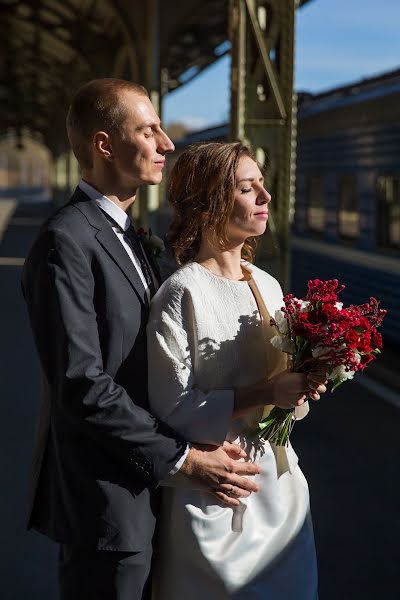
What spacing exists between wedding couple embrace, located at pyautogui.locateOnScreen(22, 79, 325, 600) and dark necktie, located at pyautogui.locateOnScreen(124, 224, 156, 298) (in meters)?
0.01

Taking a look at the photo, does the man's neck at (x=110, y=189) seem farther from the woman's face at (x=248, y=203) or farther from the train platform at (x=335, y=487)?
the train platform at (x=335, y=487)

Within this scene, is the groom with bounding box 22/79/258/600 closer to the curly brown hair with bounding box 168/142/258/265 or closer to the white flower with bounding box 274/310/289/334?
the curly brown hair with bounding box 168/142/258/265

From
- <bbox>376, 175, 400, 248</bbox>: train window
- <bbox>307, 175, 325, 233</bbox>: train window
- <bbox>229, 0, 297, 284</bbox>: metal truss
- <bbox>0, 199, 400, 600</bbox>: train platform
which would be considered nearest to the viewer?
<bbox>0, 199, 400, 600</bbox>: train platform

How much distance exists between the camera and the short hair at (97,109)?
2.34 meters

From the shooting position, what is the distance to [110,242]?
237cm

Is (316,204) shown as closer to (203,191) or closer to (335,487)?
(335,487)

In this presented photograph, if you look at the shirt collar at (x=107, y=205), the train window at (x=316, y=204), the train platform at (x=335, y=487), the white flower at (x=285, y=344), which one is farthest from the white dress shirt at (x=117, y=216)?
the train window at (x=316, y=204)

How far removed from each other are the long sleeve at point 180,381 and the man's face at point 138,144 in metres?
0.31

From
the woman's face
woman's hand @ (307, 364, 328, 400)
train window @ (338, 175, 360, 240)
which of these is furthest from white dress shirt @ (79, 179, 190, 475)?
train window @ (338, 175, 360, 240)

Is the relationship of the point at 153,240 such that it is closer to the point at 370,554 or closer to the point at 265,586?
the point at 265,586

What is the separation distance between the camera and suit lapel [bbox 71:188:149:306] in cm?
235

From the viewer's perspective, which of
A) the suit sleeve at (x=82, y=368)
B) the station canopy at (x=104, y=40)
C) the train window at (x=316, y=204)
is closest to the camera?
the suit sleeve at (x=82, y=368)

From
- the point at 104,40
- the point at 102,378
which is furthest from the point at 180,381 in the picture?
the point at 104,40

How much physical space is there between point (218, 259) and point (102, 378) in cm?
49
